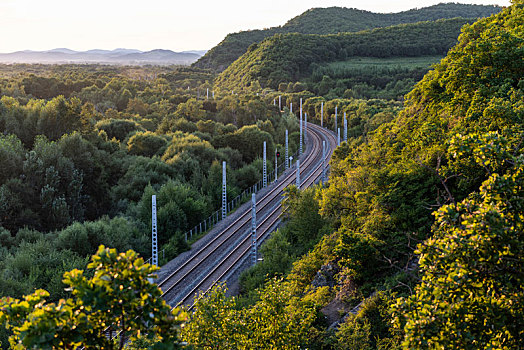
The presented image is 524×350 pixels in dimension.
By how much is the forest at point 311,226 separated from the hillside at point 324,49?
7266 cm

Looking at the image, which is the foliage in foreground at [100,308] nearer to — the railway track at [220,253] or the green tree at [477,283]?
the green tree at [477,283]

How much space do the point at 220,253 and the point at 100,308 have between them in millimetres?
27720

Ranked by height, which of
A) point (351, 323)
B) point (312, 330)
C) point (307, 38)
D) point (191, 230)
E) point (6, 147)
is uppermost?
point (307, 38)

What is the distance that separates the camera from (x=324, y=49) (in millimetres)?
148375

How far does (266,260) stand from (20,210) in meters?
17.6

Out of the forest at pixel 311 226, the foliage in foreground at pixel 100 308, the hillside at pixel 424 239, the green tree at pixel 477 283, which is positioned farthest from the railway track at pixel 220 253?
the foliage in foreground at pixel 100 308

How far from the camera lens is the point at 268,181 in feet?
176

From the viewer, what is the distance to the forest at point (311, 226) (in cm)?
606

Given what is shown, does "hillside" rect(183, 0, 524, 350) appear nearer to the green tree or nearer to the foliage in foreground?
the green tree

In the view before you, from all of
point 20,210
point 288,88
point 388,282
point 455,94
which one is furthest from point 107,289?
point 288,88

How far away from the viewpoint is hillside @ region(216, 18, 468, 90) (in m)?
136

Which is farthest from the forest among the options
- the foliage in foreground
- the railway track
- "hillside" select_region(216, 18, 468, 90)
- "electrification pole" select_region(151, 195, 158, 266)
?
"hillside" select_region(216, 18, 468, 90)

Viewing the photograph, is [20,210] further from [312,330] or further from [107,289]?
[107,289]

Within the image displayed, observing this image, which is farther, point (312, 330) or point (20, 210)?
point (20, 210)
